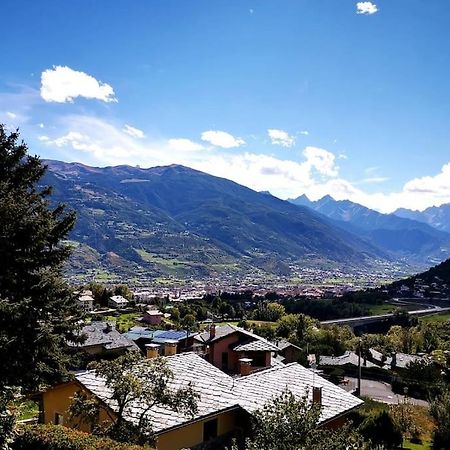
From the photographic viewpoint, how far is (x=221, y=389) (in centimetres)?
2027

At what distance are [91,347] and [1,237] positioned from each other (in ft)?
140

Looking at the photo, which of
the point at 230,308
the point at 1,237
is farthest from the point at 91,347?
the point at 230,308

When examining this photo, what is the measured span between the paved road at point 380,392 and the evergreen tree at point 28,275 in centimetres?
3823

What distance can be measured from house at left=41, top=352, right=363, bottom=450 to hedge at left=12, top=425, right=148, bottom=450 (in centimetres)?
182

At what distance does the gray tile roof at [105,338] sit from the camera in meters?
57.3

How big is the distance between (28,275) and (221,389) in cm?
892

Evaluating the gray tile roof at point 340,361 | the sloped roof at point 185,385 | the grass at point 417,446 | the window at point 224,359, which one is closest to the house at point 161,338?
the gray tile roof at point 340,361

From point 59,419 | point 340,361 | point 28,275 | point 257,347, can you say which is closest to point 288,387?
point 59,419

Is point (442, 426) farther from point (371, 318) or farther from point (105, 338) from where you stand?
point (371, 318)

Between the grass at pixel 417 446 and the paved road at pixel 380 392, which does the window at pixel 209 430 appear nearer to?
the grass at pixel 417 446

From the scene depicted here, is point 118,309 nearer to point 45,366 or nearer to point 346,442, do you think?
point 45,366

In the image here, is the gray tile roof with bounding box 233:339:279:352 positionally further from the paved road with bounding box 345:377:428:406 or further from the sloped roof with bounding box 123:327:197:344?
the sloped roof with bounding box 123:327:197:344

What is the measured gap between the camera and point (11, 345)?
16.6 meters

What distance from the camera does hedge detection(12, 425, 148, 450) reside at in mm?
13094
